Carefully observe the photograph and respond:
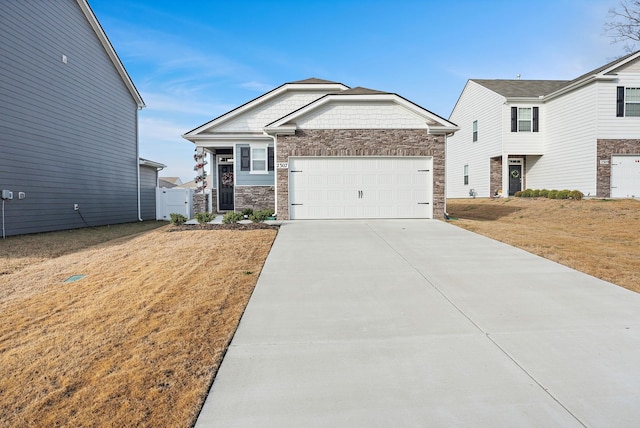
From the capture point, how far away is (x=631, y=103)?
17375 millimetres

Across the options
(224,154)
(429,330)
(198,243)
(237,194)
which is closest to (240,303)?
(429,330)

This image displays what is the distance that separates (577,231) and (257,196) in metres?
10.7

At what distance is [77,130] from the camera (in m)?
14.2

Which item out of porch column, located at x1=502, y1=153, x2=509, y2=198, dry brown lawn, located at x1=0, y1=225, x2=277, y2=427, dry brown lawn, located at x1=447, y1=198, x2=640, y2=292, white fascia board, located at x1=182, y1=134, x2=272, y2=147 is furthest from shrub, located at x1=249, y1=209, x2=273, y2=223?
porch column, located at x1=502, y1=153, x2=509, y2=198

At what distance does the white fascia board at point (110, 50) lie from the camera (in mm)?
14539

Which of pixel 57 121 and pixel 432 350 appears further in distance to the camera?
pixel 57 121

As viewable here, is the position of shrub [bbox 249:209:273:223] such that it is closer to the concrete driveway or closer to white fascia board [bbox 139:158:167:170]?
the concrete driveway

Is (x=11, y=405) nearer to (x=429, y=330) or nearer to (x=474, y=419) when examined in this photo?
(x=474, y=419)

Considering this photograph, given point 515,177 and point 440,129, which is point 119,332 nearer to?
point 440,129

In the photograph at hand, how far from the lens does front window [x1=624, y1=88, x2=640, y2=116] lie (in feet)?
56.9

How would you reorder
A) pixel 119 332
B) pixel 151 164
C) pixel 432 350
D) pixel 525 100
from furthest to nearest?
pixel 525 100 < pixel 151 164 < pixel 119 332 < pixel 432 350

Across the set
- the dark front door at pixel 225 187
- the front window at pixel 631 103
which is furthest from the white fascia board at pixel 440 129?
the front window at pixel 631 103

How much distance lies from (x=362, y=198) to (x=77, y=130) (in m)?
11.0

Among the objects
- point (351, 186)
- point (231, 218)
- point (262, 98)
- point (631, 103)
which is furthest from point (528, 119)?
point (231, 218)
